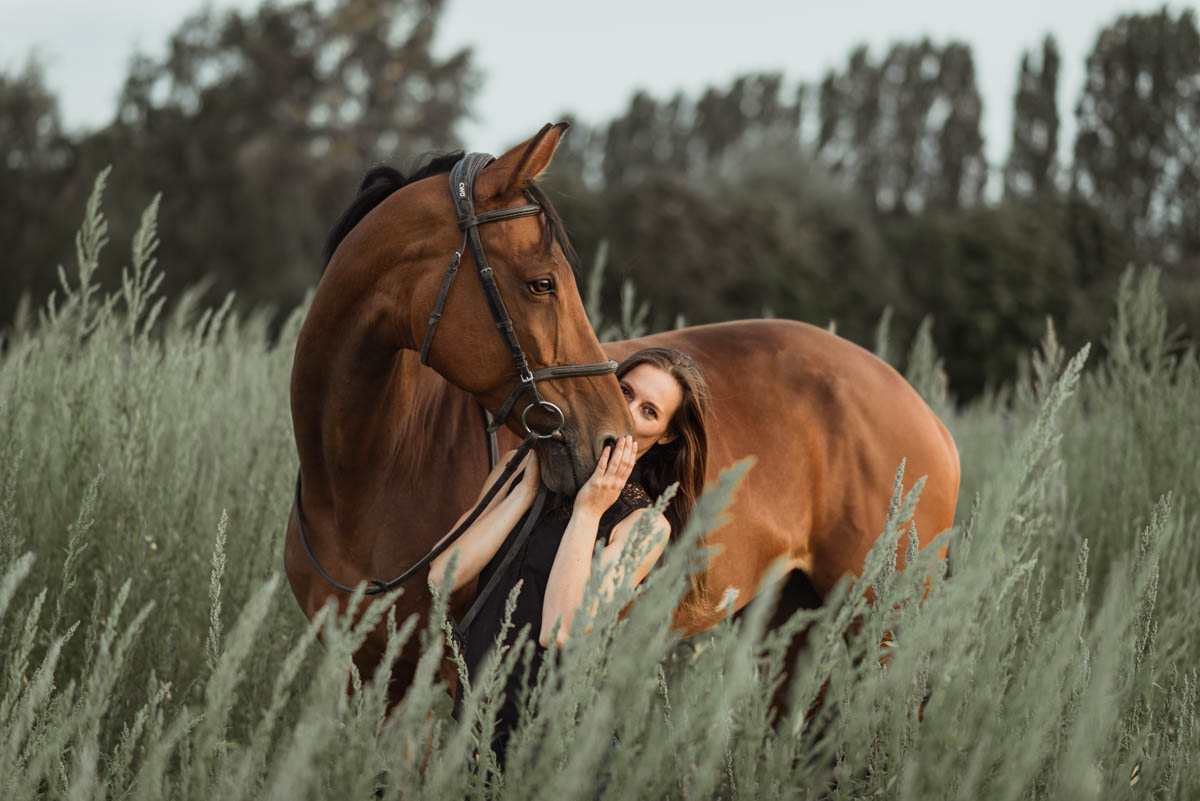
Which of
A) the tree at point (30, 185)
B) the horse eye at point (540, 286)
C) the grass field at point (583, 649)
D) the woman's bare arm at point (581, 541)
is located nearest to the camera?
the grass field at point (583, 649)

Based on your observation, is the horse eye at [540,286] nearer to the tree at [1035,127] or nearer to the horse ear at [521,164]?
the horse ear at [521,164]

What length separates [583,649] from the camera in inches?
51.6

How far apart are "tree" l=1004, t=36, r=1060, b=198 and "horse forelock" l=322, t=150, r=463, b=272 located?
92.2ft

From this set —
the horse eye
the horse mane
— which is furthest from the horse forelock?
the horse eye

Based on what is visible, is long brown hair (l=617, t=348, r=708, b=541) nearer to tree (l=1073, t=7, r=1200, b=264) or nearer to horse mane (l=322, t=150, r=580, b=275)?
horse mane (l=322, t=150, r=580, b=275)

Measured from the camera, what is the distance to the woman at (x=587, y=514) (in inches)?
79.7

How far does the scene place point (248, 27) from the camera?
926 inches

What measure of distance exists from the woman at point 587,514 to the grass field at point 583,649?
22 centimetres

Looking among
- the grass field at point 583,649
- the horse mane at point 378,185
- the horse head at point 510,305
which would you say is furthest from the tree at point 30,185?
the horse head at point 510,305

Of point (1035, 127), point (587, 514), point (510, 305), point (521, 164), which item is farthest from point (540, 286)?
point (1035, 127)

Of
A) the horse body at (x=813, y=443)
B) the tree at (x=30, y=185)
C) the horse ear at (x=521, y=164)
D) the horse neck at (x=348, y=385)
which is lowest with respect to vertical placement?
the horse body at (x=813, y=443)

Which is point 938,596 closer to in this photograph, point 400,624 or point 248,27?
point 400,624

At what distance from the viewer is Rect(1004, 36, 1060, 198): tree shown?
89.4 feet

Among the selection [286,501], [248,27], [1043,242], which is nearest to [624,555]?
[286,501]
